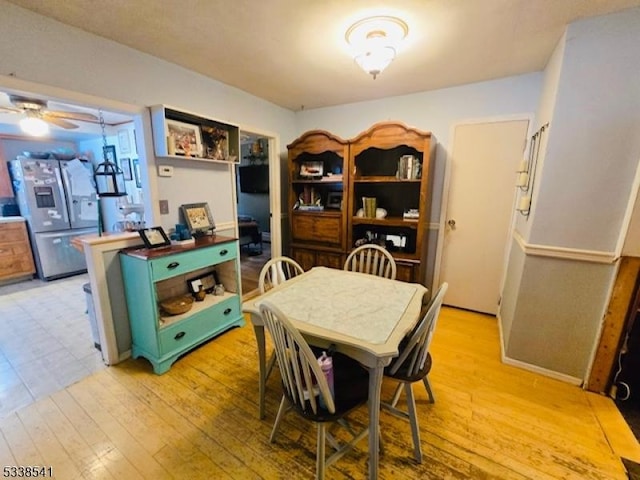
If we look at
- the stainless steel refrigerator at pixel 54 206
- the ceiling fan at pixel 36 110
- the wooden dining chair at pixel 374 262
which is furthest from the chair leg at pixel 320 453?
the stainless steel refrigerator at pixel 54 206

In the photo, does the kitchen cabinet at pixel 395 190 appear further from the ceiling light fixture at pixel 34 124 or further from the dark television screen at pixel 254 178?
the dark television screen at pixel 254 178

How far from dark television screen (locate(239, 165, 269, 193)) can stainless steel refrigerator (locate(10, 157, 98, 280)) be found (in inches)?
108

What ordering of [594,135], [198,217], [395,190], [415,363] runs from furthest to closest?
[395,190], [198,217], [594,135], [415,363]

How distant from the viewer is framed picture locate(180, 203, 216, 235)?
2.44 metres

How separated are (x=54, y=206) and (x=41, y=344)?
2.53 metres

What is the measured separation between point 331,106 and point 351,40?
1.69m

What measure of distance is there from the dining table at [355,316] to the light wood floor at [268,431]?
0.26m

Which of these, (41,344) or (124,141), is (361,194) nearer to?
(124,141)

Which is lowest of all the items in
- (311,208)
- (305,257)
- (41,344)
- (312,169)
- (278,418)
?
(41,344)

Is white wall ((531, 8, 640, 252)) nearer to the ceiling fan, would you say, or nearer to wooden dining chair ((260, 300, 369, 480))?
wooden dining chair ((260, 300, 369, 480))

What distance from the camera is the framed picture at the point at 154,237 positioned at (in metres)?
2.05

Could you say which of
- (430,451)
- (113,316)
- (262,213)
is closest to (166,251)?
(113,316)

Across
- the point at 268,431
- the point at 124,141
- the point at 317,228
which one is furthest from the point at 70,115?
the point at 268,431

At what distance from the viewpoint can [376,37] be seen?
5.62ft
